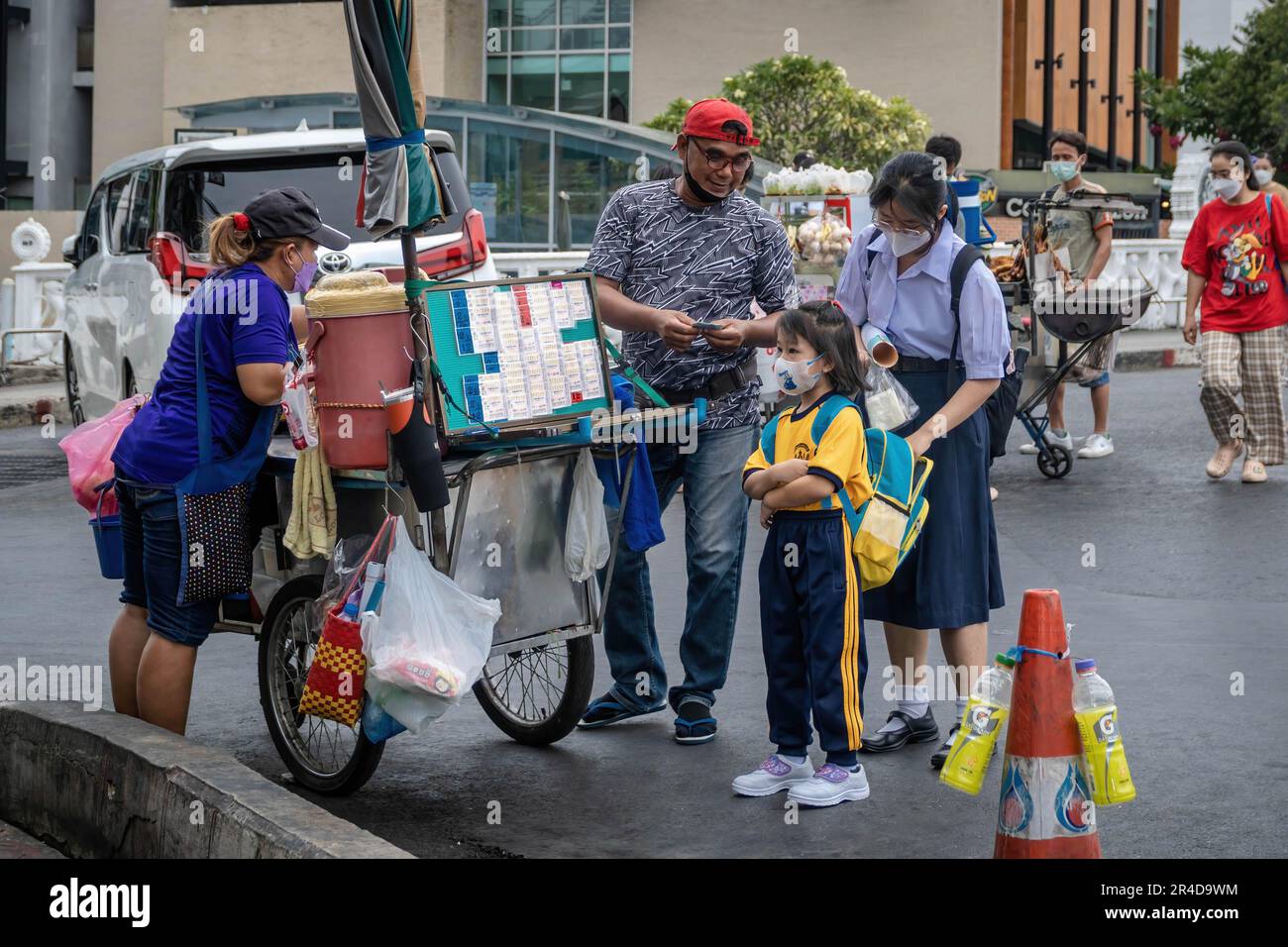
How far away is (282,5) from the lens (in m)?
43.1

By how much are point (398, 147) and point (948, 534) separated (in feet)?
6.97

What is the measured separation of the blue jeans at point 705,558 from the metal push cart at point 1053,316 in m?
5.50

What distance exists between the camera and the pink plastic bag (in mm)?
5930

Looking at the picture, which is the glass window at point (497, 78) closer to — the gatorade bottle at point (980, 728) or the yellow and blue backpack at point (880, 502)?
the yellow and blue backpack at point (880, 502)

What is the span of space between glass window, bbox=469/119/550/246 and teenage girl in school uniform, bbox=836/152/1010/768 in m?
27.7

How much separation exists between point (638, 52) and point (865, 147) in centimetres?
1217

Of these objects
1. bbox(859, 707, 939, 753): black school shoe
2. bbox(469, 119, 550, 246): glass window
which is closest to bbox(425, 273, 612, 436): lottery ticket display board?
bbox(859, 707, 939, 753): black school shoe

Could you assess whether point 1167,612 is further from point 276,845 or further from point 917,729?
point 276,845

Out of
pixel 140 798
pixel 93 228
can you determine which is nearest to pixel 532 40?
pixel 93 228

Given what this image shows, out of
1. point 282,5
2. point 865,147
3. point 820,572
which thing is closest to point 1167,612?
point 820,572

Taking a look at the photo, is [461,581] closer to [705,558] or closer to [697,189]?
[705,558]

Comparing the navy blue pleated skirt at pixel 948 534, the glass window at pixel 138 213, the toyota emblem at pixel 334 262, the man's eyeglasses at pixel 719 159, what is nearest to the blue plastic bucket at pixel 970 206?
the toyota emblem at pixel 334 262

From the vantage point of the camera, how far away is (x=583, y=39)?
153 ft

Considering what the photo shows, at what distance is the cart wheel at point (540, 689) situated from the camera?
6.09 meters
